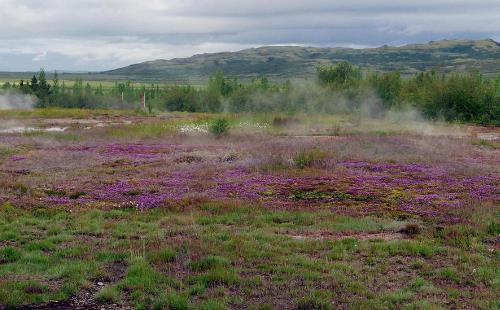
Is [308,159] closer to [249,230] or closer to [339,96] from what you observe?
[249,230]

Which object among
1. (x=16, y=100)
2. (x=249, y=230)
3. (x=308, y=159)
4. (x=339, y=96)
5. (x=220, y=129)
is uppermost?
(x=16, y=100)

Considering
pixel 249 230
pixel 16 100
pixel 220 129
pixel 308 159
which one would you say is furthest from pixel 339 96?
pixel 249 230

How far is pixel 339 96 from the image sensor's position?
265 ft

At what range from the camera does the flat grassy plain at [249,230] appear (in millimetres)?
9586

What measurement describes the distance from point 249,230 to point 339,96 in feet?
226

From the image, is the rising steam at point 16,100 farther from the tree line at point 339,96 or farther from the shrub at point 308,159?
the shrub at point 308,159

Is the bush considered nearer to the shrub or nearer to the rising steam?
the shrub

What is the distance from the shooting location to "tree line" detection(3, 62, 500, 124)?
62.5 metres

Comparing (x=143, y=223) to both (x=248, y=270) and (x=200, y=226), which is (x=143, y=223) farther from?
(x=248, y=270)

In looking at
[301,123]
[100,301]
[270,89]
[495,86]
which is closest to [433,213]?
[100,301]

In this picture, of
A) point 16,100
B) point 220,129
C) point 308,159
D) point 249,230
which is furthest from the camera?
point 16,100

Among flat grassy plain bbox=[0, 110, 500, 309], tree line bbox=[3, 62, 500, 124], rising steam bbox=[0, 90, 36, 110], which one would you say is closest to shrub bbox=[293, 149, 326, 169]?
flat grassy plain bbox=[0, 110, 500, 309]

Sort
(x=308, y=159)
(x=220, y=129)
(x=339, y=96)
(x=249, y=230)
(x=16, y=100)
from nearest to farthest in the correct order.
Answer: (x=249, y=230) < (x=308, y=159) < (x=220, y=129) < (x=339, y=96) < (x=16, y=100)

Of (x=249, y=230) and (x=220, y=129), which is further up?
(x=220, y=129)
